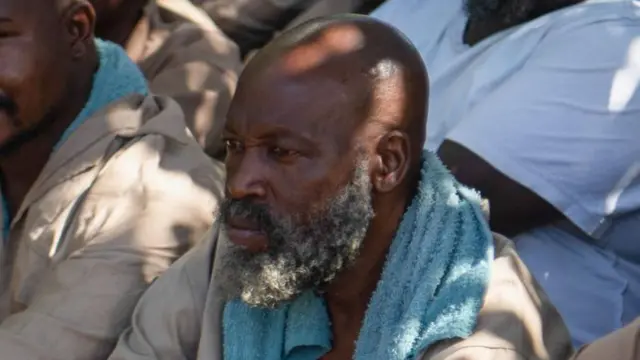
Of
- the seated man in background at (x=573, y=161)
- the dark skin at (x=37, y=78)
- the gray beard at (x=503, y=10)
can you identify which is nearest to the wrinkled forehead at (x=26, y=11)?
the dark skin at (x=37, y=78)

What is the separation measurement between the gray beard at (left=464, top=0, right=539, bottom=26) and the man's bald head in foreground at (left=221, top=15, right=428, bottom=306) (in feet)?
3.19

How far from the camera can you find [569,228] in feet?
9.55

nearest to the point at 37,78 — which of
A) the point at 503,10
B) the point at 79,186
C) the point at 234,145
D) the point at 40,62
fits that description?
the point at 40,62

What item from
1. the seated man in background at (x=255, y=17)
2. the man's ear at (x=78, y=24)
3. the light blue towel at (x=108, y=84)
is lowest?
the seated man in background at (x=255, y=17)

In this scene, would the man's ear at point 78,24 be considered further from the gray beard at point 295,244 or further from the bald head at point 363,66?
the gray beard at point 295,244

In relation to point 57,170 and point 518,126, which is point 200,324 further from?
point 518,126

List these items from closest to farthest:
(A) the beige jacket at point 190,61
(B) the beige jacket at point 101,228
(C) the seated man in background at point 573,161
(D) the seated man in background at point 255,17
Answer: (B) the beige jacket at point 101,228 → (C) the seated man in background at point 573,161 → (A) the beige jacket at point 190,61 → (D) the seated man in background at point 255,17

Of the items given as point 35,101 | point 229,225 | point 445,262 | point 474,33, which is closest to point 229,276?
point 229,225

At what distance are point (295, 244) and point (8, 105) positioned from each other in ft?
3.10

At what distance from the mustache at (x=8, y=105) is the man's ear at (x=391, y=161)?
990 millimetres

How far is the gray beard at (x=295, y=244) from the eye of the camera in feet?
7.57

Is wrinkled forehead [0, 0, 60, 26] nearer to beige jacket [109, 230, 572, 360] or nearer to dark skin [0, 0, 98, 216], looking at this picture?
dark skin [0, 0, 98, 216]

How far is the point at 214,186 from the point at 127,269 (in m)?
0.34

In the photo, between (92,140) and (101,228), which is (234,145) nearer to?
(101,228)
